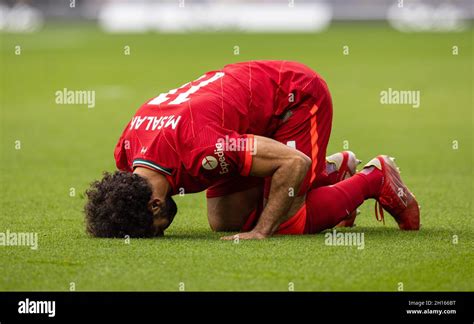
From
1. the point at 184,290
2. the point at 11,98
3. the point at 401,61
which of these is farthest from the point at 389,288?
the point at 401,61

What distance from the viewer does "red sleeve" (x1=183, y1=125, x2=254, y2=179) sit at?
8141mm

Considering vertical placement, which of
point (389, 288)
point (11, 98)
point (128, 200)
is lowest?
point (389, 288)

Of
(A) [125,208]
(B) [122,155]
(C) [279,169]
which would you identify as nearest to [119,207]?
(A) [125,208]

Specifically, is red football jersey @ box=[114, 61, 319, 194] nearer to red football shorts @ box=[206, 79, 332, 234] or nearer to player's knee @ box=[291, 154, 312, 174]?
red football shorts @ box=[206, 79, 332, 234]

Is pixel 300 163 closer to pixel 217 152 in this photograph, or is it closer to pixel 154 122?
pixel 217 152

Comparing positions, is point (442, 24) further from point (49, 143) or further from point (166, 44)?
point (49, 143)

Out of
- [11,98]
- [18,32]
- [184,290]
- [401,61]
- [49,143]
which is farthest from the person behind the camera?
[18,32]

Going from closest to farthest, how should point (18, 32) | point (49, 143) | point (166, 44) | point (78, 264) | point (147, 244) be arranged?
point (78, 264)
point (147, 244)
point (49, 143)
point (166, 44)
point (18, 32)

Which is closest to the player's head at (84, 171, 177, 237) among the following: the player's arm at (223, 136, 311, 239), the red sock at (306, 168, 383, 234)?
the player's arm at (223, 136, 311, 239)

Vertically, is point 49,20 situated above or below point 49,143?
above

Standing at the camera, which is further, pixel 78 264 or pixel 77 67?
pixel 77 67

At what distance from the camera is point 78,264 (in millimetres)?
7777

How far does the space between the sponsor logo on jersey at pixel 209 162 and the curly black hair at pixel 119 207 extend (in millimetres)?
445

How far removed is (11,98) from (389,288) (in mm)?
18320
